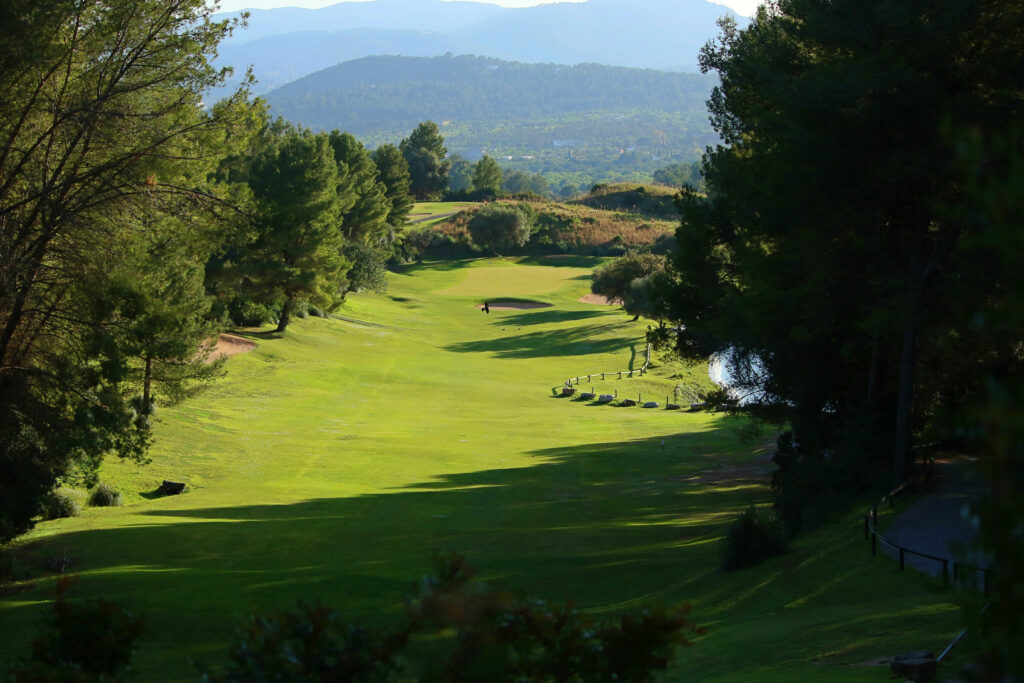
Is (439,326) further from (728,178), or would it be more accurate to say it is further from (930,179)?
(930,179)

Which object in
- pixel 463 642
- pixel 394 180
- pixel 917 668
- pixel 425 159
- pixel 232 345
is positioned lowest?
pixel 232 345

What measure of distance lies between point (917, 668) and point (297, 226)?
1830 inches

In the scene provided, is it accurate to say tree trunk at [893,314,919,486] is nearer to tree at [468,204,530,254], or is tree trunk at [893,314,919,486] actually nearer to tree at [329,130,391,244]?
tree at [329,130,391,244]

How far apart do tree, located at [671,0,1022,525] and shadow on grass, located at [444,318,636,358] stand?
1533 inches

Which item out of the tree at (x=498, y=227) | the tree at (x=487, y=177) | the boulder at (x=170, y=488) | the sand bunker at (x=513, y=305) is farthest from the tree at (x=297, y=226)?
the tree at (x=487, y=177)

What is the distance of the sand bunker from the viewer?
7844 cm

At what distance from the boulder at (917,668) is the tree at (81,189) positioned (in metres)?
13.0

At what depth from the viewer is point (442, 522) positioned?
21281mm

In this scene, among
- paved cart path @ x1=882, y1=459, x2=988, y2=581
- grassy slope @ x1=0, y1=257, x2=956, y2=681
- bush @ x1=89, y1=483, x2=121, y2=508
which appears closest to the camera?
grassy slope @ x1=0, y1=257, x2=956, y2=681

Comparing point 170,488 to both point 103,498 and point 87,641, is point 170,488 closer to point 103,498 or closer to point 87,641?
point 103,498

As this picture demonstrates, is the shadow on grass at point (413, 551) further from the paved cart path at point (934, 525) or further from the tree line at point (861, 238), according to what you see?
the tree line at point (861, 238)

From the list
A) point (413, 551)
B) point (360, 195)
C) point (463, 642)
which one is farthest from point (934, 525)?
point (360, 195)

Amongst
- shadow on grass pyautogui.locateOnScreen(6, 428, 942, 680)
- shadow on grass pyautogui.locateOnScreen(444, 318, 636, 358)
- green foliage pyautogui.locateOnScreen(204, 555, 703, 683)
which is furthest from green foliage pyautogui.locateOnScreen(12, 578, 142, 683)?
shadow on grass pyautogui.locateOnScreen(444, 318, 636, 358)

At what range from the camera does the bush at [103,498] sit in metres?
24.6
